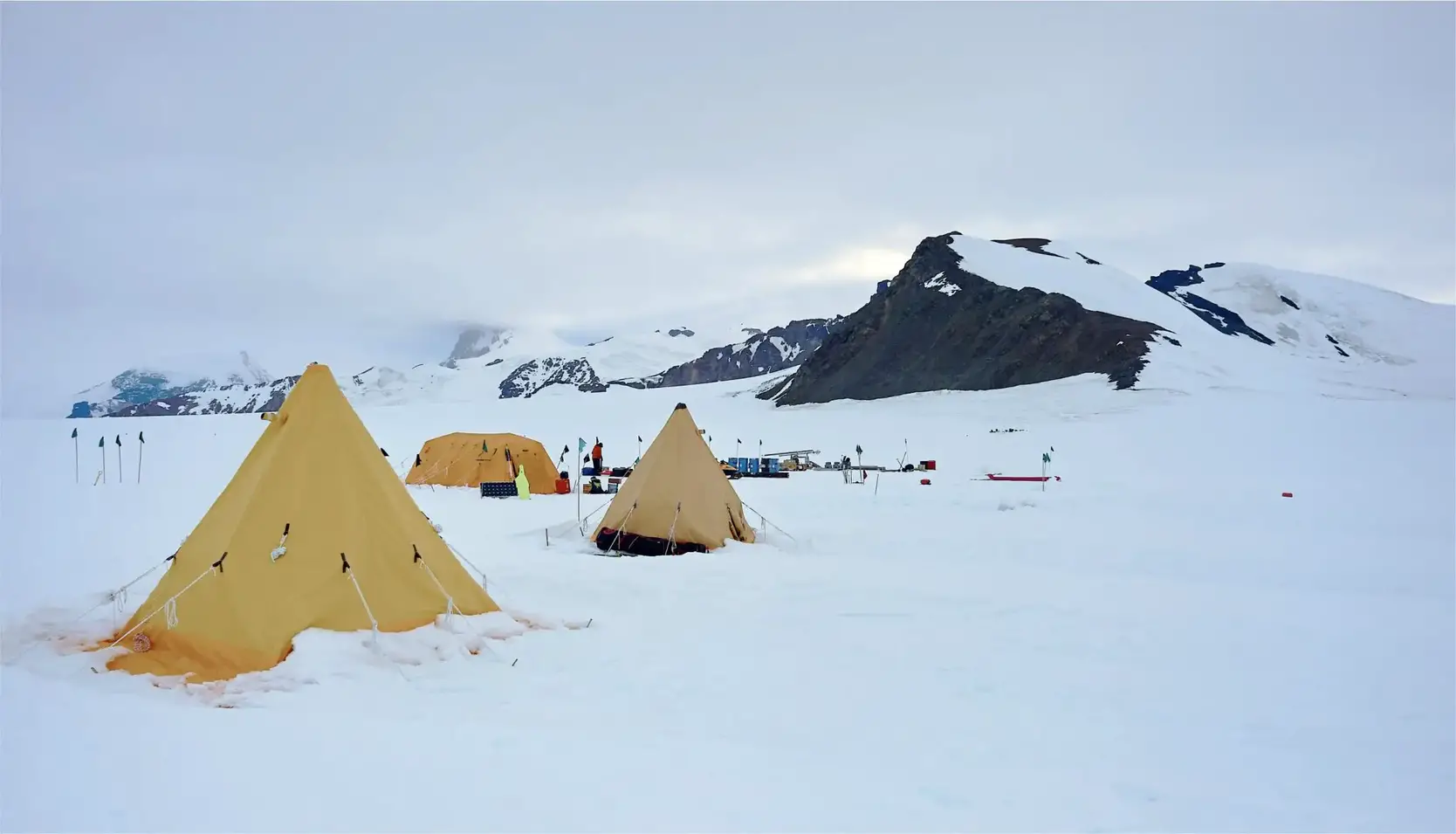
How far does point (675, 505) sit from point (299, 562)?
6.78 m

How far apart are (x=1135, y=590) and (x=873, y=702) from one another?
5.69 metres

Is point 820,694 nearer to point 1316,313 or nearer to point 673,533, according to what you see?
point 673,533

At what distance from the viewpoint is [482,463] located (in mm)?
26938

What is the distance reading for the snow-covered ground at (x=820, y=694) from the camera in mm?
4660

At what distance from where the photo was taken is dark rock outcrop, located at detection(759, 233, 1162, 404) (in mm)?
57844

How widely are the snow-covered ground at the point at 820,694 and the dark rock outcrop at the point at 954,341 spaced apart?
41059mm

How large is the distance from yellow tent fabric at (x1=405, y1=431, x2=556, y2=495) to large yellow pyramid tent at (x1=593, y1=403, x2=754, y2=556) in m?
12.4

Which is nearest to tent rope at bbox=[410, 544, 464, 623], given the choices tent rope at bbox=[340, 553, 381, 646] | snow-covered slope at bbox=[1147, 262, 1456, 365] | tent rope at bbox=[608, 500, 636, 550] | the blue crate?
tent rope at bbox=[340, 553, 381, 646]

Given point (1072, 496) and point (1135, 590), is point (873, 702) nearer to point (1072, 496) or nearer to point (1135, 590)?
point (1135, 590)

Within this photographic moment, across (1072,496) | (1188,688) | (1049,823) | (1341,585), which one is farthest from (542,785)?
(1072,496)

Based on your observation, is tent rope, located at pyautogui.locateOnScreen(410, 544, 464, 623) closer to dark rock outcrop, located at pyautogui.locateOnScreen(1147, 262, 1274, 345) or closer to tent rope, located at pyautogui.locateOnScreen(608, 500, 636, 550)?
tent rope, located at pyautogui.locateOnScreen(608, 500, 636, 550)

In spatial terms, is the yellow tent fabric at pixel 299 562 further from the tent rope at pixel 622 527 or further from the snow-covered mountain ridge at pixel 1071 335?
the snow-covered mountain ridge at pixel 1071 335

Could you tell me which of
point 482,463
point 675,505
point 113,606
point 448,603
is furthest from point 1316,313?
point 113,606

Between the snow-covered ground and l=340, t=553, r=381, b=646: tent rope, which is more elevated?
l=340, t=553, r=381, b=646: tent rope
